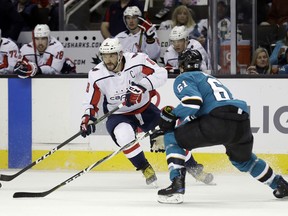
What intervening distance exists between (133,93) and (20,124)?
1816mm

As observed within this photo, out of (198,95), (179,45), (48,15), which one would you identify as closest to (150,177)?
(198,95)

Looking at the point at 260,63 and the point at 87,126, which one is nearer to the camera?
the point at 87,126

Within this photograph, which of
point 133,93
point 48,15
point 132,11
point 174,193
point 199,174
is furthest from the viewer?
point 48,15

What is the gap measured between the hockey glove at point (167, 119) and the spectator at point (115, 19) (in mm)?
3323

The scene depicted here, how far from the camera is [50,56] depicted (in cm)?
934

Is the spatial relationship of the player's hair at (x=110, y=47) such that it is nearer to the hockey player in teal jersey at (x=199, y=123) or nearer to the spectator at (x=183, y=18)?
the hockey player in teal jersey at (x=199, y=123)

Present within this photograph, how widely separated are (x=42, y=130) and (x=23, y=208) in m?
2.65

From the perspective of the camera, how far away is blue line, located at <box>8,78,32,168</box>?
896cm

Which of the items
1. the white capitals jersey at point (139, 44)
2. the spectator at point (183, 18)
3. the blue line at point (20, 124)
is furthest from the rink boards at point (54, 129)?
the spectator at point (183, 18)

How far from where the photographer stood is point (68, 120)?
8.91m

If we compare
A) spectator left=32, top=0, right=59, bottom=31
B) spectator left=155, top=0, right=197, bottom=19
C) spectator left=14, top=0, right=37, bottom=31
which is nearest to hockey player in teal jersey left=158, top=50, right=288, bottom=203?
spectator left=155, top=0, right=197, bottom=19

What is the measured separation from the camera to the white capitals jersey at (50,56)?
9.24 meters

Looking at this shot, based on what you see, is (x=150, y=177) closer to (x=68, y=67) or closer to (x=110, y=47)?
(x=110, y=47)

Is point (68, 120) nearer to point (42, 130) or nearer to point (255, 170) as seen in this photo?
point (42, 130)
